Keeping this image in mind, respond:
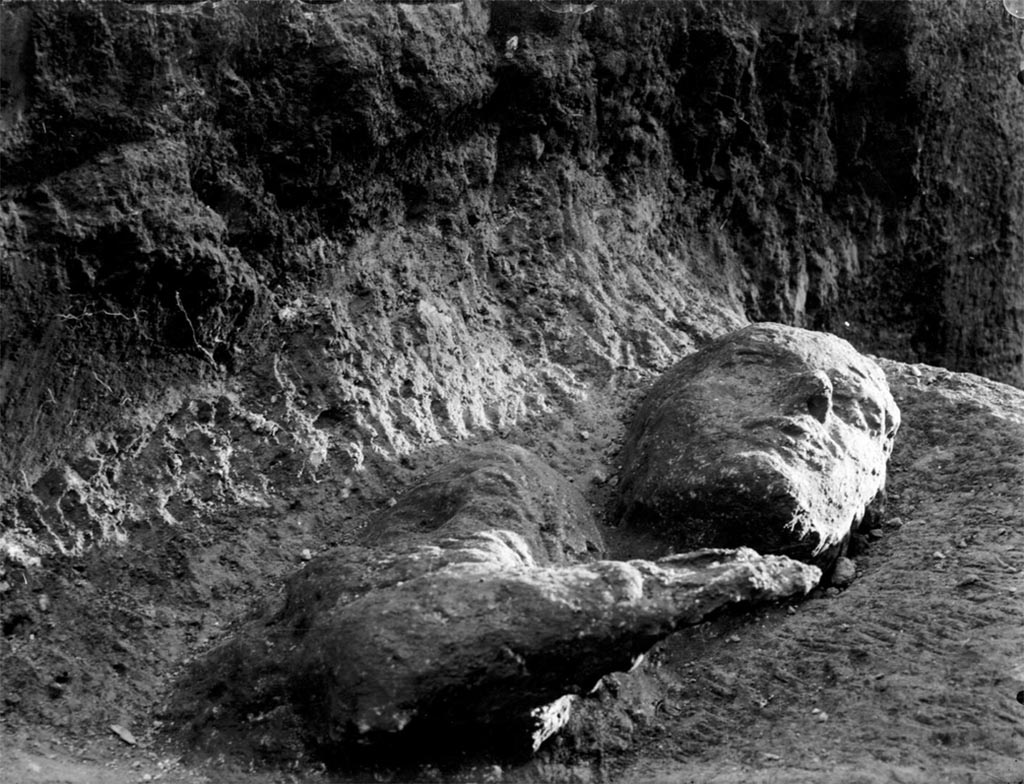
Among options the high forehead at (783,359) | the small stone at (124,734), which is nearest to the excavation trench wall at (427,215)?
the high forehead at (783,359)

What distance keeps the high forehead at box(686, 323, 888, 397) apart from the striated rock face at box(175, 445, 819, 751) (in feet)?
4.59

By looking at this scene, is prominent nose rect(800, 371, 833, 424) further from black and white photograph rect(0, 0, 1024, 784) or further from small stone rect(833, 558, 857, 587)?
small stone rect(833, 558, 857, 587)

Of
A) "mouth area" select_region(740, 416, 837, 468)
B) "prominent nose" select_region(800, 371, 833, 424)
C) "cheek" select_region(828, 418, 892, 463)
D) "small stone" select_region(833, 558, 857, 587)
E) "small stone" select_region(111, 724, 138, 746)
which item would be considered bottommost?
"small stone" select_region(111, 724, 138, 746)

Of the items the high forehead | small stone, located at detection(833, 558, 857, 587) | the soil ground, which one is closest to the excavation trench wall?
the soil ground

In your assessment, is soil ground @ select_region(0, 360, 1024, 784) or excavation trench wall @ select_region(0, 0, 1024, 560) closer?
soil ground @ select_region(0, 360, 1024, 784)

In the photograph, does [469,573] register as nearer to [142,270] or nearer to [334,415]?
[334,415]

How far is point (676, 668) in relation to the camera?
5.22 m

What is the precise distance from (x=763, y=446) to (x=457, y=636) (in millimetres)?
1595

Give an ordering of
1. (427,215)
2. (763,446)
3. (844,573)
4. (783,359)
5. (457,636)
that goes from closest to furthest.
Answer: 1. (457,636)
2. (763,446)
3. (844,573)
4. (783,359)
5. (427,215)

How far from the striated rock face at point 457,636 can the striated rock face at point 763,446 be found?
2.41 feet

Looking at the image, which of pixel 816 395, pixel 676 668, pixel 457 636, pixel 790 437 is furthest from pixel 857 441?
pixel 457 636

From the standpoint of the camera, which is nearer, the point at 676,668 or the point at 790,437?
the point at 676,668

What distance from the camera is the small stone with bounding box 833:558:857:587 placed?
18.4ft

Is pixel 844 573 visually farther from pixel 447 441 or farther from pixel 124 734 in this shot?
pixel 124 734
